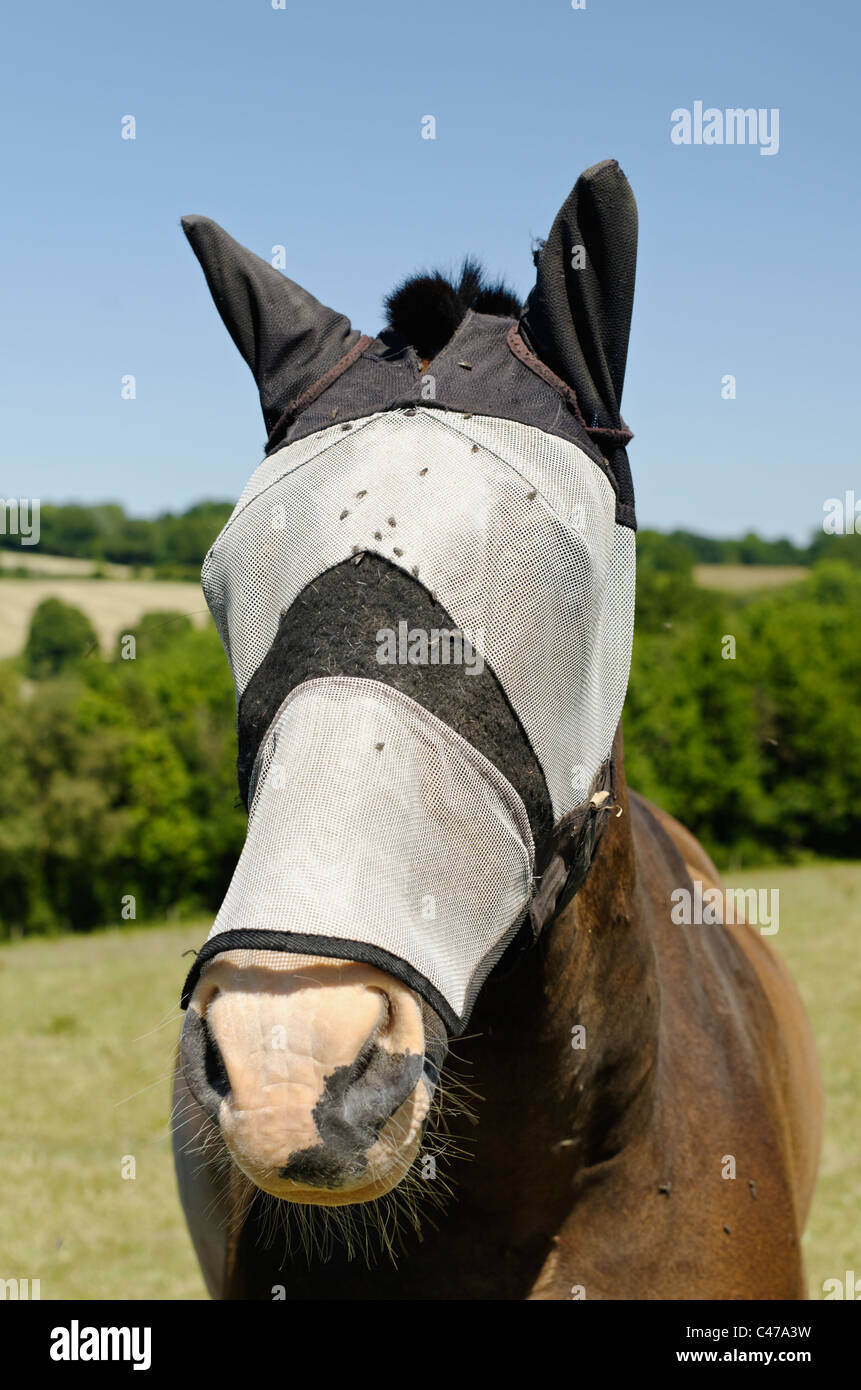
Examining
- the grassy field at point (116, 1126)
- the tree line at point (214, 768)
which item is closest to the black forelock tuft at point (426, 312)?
the grassy field at point (116, 1126)

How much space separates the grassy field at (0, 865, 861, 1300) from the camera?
280 inches

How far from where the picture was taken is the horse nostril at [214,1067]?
1529 mm

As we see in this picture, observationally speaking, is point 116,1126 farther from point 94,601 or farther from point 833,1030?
point 94,601

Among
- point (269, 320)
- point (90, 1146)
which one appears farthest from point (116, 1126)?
point (269, 320)

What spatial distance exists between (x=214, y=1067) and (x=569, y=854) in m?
0.82

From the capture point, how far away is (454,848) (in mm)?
1710

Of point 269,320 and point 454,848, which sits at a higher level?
point 269,320

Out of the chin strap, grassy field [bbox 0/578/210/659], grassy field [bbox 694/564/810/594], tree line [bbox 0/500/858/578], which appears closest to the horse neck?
the chin strap

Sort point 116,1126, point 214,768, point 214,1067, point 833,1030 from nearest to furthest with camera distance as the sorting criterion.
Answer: point 214,1067 → point 116,1126 → point 833,1030 → point 214,768

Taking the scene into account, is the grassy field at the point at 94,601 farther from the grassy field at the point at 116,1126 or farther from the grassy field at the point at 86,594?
the grassy field at the point at 116,1126
